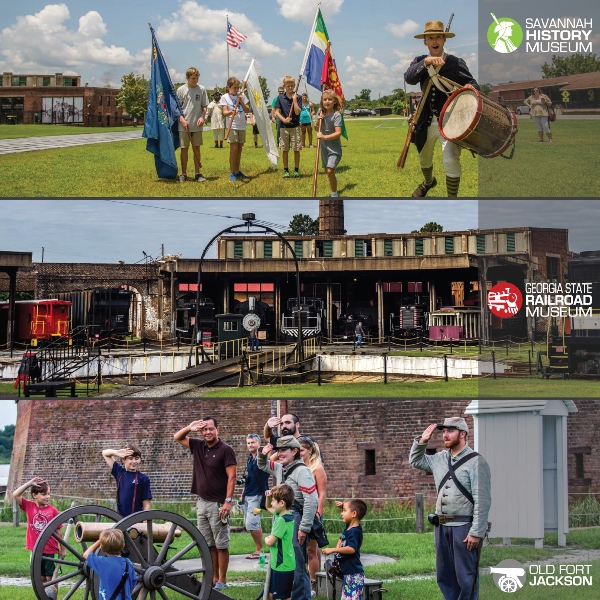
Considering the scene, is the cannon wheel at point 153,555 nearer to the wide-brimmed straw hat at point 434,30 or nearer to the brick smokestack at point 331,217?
the brick smokestack at point 331,217

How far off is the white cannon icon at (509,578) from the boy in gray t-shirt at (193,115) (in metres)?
6.33

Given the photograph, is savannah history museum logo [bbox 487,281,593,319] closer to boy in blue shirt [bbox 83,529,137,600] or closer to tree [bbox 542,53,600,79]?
tree [bbox 542,53,600,79]

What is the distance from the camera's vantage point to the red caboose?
13569 millimetres

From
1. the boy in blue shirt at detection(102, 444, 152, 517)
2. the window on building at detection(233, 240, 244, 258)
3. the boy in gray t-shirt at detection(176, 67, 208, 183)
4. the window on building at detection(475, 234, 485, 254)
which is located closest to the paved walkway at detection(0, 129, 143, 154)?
the boy in gray t-shirt at detection(176, 67, 208, 183)

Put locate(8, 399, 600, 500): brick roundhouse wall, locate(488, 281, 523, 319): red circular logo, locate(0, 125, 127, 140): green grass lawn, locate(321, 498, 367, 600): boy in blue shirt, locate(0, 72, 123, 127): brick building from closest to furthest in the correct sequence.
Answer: locate(321, 498, 367, 600): boy in blue shirt → locate(8, 399, 600, 500): brick roundhouse wall → locate(488, 281, 523, 319): red circular logo → locate(0, 72, 123, 127): brick building → locate(0, 125, 127, 140): green grass lawn

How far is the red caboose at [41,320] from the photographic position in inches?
534

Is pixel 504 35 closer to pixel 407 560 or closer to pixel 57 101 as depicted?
pixel 57 101

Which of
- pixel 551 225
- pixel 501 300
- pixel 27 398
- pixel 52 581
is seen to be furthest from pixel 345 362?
pixel 52 581

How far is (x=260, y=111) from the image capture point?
13.4m

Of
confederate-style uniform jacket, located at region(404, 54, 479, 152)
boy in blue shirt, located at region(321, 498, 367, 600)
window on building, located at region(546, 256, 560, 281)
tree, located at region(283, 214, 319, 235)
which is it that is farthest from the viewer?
window on building, located at region(546, 256, 560, 281)

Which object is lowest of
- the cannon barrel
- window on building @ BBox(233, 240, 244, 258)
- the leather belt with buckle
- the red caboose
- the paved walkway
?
the cannon barrel

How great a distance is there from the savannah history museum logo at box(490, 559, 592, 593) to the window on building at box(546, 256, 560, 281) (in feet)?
15.5

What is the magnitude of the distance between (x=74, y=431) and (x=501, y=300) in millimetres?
5870

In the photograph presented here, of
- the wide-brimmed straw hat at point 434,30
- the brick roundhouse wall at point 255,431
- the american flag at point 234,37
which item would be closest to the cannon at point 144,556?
the brick roundhouse wall at point 255,431
